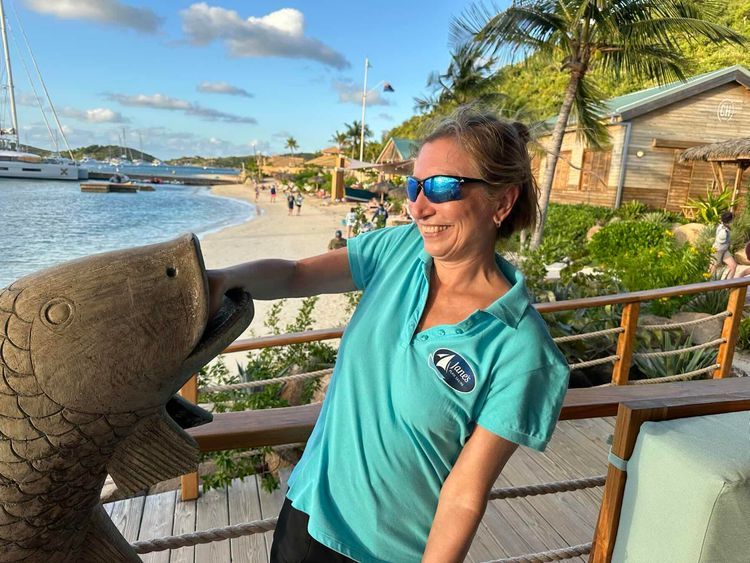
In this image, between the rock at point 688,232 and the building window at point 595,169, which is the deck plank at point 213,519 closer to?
the rock at point 688,232

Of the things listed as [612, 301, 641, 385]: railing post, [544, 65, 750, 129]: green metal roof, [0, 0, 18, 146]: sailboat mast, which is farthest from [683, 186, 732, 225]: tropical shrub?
[0, 0, 18, 146]: sailboat mast

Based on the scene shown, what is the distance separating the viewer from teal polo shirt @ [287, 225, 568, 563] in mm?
916

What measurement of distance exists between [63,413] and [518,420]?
717 mm

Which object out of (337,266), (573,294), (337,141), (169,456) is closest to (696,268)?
(573,294)

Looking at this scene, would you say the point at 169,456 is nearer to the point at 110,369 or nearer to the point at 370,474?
the point at 110,369

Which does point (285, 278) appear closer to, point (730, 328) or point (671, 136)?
Result: point (730, 328)

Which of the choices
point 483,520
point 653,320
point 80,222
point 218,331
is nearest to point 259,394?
point 483,520

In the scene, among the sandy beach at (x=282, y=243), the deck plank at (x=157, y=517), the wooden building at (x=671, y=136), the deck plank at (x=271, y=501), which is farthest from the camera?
the wooden building at (x=671, y=136)

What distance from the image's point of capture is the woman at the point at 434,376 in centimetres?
92

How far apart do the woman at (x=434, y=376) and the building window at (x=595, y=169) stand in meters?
16.2

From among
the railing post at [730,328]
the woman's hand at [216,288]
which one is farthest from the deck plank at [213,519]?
the railing post at [730,328]

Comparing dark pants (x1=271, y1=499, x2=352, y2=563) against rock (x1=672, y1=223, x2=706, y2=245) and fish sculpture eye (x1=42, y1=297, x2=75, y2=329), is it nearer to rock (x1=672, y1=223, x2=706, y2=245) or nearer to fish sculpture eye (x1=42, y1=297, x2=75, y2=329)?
fish sculpture eye (x1=42, y1=297, x2=75, y2=329)

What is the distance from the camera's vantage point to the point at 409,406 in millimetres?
957

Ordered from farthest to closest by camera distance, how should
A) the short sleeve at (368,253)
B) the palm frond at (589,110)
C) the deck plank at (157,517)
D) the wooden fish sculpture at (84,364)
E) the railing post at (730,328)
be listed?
the palm frond at (589,110) < the railing post at (730,328) < the deck plank at (157,517) < the short sleeve at (368,253) < the wooden fish sculpture at (84,364)
